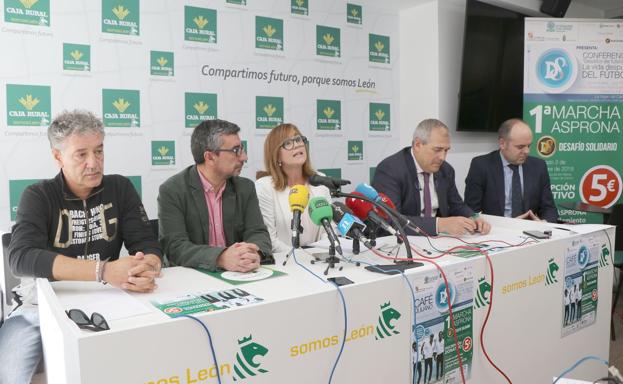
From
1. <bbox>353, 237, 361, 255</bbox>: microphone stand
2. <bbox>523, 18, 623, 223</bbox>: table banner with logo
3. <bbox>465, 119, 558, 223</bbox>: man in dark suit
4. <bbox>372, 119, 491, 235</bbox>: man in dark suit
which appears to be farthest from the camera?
<bbox>523, 18, 623, 223</bbox>: table banner with logo

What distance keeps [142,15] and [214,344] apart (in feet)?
8.43

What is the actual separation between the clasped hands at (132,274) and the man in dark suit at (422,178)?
5.09ft

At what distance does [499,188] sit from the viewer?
11.2ft

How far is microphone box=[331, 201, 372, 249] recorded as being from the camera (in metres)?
1.70

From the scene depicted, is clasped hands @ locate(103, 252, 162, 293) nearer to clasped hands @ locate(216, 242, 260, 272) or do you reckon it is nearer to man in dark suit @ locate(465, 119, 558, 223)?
clasped hands @ locate(216, 242, 260, 272)

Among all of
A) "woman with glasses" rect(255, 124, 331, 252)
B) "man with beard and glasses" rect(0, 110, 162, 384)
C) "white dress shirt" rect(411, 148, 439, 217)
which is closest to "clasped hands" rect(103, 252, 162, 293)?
"man with beard and glasses" rect(0, 110, 162, 384)

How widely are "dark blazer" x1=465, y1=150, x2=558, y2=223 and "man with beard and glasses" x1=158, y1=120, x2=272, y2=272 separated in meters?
1.81

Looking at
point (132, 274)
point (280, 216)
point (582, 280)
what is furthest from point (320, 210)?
point (582, 280)

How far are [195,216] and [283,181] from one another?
656 millimetres

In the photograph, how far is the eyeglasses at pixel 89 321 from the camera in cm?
116

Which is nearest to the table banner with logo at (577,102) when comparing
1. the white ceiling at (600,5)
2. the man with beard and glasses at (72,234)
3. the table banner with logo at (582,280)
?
the white ceiling at (600,5)

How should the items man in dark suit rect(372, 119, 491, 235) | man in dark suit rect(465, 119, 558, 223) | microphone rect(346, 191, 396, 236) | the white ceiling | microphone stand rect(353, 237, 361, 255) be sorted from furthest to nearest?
the white ceiling < man in dark suit rect(465, 119, 558, 223) < man in dark suit rect(372, 119, 491, 235) < microphone stand rect(353, 237, 361, 255) < microphone rect(346, 191, 396, 236)

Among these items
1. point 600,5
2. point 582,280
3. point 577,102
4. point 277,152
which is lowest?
point 582,280

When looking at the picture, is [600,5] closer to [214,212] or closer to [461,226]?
[461,226]
